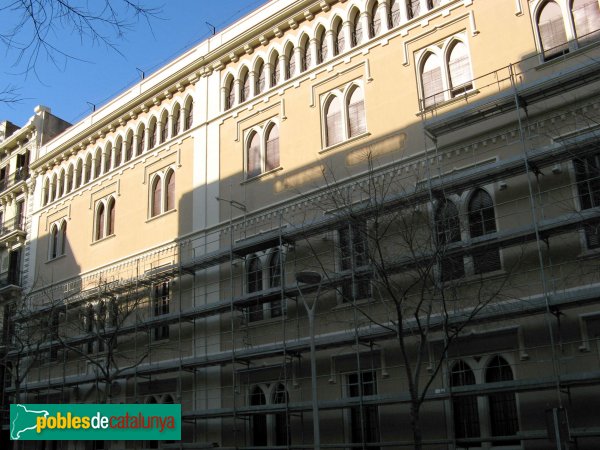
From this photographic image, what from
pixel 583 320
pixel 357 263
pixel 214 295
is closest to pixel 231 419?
pixel 214 295

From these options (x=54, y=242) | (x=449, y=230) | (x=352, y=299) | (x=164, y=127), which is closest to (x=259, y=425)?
(x=352, y=299)

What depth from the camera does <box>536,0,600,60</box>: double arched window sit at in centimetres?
1811

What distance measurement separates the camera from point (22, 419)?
84.7 feet

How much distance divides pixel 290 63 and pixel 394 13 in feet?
14.8

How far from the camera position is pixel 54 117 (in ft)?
129

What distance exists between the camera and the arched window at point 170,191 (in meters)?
27.8

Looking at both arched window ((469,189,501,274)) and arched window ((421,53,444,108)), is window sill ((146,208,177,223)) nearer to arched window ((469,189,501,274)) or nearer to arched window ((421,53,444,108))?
arched window ((421,53,444,108))

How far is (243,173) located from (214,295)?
4.54 m

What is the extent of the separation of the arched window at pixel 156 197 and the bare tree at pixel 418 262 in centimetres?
1025

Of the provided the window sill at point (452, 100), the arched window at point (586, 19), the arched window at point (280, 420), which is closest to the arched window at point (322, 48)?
the window sill at point (452, 100)

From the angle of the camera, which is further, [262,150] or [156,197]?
[156,197]

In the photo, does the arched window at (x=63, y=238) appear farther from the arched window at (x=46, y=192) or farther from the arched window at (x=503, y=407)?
the arched window at (x=503, y=407)

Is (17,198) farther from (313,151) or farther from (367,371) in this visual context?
(367,371)

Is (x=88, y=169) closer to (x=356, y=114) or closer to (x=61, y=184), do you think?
(x=61, y=184)
